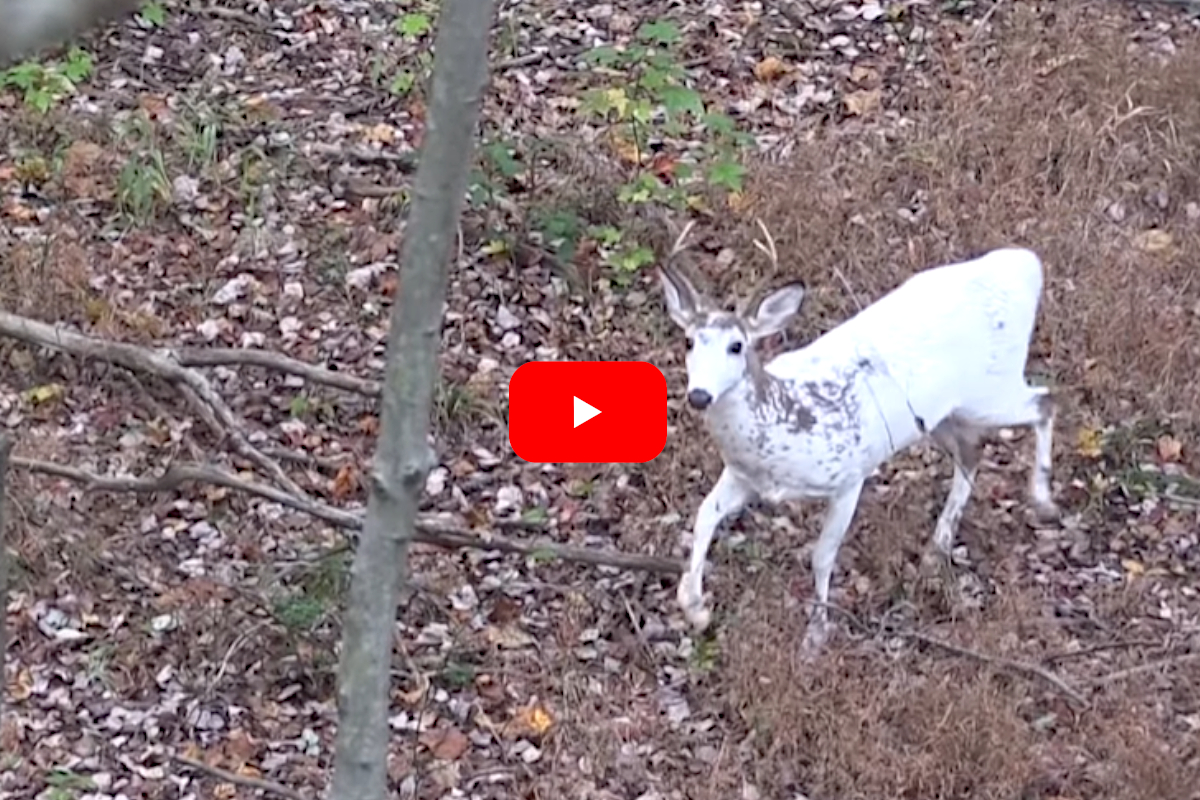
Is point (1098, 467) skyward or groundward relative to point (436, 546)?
groundward

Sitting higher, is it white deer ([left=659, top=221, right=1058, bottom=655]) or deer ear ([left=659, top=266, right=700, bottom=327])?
deer ear ([left=659, top=266, right=700, bottom=327])

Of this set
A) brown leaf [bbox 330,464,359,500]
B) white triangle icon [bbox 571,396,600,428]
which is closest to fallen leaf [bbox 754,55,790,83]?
white triangle icon [bbox 571,396,600,428]

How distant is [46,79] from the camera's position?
663 centimetres

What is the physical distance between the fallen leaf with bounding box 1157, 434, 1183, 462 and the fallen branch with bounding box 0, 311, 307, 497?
7.60ft

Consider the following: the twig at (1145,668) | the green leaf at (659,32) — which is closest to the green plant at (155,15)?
the green leaf at (659,32)

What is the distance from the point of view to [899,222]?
239 inches

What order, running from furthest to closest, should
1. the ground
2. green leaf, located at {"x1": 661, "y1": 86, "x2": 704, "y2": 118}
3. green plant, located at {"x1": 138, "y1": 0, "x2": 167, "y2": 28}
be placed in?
green plant, located at {"x1": 138, "y1": 0, "x2": 167, "y2": 28}, green leaf, located at {"x1": 661, "y1": 86, "x2": 704, "y2": 118}, the ground

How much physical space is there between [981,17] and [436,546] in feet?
11.0

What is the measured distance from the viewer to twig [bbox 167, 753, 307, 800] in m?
3.91

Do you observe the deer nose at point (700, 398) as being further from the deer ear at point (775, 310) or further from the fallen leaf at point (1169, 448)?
the fallen leaf at point (1169, 448)

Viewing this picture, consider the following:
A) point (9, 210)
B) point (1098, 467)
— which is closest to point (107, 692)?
point (9, 210)

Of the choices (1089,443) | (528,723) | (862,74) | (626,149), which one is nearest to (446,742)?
(528,723)

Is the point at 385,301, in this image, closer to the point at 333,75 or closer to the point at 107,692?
the point at 333,75

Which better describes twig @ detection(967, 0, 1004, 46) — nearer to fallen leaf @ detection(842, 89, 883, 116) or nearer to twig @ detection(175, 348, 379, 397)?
fallen leaf @ detection(842, 89, 883, 116)
